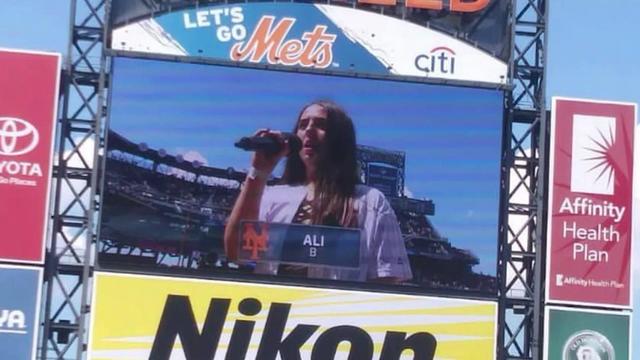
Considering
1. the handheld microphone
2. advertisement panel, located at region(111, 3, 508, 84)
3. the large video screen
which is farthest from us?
advertisement panel, located at region(111, 3, 508, 84)

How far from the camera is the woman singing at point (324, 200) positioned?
40.4 meters

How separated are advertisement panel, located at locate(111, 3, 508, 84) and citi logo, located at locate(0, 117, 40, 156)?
2.47m

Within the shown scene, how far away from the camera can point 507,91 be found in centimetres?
4209

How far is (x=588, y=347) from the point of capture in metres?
41.4

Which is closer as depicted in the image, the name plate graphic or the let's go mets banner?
the let's go mets banner

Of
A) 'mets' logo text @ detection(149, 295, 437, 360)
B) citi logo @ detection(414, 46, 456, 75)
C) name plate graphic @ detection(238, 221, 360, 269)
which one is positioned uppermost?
citi logo @ detection(414, 46, 456, 75)

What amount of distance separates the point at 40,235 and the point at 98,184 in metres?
1.55

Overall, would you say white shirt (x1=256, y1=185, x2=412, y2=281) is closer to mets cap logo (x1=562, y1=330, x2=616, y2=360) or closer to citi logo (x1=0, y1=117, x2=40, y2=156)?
mets cap logo (x1=562, y1=330, x2=616, y2=360)

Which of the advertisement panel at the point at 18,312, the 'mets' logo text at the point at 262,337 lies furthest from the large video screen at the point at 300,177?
the advertisement panel at the point at 18,312

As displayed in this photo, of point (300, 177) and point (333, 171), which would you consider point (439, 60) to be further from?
point (300, 177)

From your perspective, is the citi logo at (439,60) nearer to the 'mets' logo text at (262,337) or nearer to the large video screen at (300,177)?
the large video screen at (300,177)

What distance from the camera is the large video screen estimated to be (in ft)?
132

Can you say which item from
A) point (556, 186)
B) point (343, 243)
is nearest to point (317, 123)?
point (343, 243)

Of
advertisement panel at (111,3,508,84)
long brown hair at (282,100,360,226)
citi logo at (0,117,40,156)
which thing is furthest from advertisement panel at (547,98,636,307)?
citi logo at (0,117,40,156)
